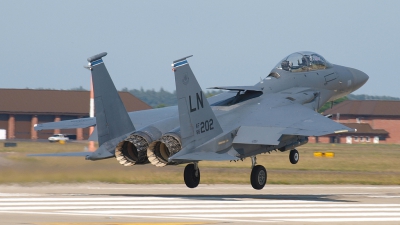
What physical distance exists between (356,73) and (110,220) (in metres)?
14.1

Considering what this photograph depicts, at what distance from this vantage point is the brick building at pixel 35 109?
79875mm

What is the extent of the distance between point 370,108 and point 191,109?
8443cm

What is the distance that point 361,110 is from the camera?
100 metres

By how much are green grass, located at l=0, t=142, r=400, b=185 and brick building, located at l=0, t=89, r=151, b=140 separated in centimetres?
4029

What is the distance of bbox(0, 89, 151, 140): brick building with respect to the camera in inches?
3145

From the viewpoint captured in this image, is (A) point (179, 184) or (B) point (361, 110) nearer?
(A) point (179, 184)

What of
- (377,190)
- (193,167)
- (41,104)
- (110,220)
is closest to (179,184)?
(193,167)

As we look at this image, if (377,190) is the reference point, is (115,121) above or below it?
above

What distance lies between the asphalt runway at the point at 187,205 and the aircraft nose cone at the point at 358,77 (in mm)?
3854

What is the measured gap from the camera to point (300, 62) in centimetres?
2384

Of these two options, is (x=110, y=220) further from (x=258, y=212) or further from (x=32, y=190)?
(x=32, y=190)

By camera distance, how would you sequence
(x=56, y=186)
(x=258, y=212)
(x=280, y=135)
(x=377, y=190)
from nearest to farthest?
(x=258, y=212)
(x=280, y=135)
(x=56, y=186)
(x=377, y=190)

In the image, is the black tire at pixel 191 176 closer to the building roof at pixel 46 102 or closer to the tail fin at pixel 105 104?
the tail fin at pixel 105 104

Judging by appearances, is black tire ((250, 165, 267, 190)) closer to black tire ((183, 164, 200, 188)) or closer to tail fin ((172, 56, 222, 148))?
black tire ((183, 164, 200, 188))
